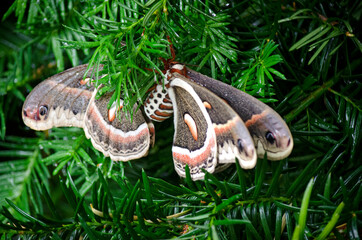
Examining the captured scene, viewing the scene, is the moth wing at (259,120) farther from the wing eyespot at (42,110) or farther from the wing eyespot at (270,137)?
the wing eyespot at (42,110)

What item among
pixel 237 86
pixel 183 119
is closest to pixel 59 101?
pixel 183 119

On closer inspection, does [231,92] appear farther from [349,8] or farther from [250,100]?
[349,8]

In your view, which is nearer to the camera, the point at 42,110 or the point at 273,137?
the point at 273,137

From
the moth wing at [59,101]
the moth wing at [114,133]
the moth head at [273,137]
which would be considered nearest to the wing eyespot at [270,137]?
the moth head at [273,137]

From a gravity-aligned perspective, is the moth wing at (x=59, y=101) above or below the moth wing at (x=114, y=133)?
above

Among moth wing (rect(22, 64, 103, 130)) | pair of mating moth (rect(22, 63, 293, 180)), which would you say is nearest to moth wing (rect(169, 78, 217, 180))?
pair of mating moth (rect(22, 63, 293, 180))

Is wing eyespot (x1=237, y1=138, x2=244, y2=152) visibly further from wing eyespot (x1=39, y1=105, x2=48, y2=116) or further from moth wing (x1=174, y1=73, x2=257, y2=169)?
wing eyespot (x1=39, y1=105, x2=48, y2=116)

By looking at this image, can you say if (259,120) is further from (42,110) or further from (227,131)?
(42,110)
